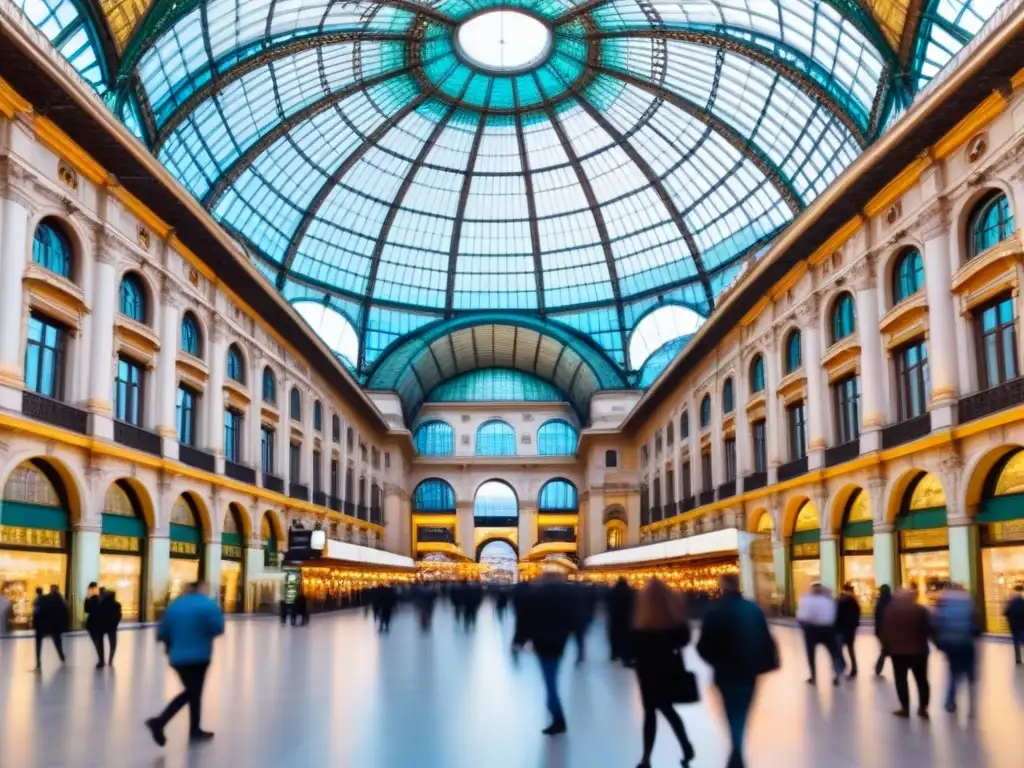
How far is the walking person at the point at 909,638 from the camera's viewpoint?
38.1ft

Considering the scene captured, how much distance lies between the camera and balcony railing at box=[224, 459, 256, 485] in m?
39.8

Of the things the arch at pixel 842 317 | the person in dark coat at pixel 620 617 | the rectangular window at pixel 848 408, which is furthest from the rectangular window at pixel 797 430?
the person in dark coat at pixel 620 617

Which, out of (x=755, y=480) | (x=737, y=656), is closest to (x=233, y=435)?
(x=755, y=480)

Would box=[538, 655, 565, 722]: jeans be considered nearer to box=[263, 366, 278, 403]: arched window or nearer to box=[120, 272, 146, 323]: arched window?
box=[120, 272, 146, 323]: arched window

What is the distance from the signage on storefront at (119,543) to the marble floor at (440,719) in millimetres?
10415

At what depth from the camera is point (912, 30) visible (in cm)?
3098

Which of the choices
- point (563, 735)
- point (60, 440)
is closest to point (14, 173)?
Result: point (60, 440)

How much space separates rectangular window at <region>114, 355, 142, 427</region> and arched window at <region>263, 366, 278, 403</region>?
13.8 meters

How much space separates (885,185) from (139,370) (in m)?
23.9

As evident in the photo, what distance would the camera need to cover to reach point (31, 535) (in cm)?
2600

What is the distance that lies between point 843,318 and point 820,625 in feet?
69.5

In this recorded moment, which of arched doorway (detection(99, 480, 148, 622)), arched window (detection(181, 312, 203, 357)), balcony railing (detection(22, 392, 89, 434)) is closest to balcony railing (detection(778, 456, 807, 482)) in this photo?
arched window (detection(181, 312, 203, 357))

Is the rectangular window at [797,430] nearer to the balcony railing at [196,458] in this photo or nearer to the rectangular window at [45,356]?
the balcony railing at [196,458]

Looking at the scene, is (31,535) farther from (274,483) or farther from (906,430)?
(906,430)
